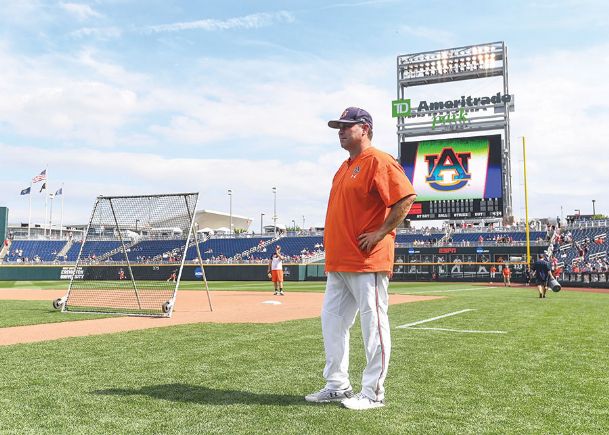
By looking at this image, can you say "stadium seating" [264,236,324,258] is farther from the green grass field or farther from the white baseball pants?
the white baseball pants

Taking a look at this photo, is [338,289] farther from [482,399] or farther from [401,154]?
[401,154]

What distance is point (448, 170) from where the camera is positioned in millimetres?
38844

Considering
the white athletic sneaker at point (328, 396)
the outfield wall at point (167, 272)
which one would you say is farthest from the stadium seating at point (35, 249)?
the white athletic sneaker at point (328, 396)

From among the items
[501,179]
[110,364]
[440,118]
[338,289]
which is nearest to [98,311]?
[110,364]

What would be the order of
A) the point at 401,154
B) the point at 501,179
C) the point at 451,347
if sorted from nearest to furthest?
the point at 451,347 → the point at 501,179 → the point at 401,154

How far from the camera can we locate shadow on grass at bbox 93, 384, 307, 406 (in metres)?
3.76

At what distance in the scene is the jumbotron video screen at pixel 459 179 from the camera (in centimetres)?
3775

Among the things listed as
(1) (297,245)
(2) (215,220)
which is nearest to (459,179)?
(1) (297,245)

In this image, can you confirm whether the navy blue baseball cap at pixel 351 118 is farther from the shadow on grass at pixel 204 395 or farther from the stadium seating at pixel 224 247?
the stadium seating at pixel 224 247

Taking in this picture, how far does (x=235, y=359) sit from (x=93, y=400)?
1836mm

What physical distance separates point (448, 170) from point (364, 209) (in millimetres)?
36536

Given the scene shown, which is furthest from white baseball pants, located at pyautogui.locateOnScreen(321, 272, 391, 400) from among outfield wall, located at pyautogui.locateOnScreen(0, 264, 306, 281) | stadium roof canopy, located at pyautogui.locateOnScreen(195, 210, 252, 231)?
stadium roof canopy, located at pyautogui.locateOnScreen(195, 210, 252, 231)

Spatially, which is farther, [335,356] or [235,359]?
[235,359]

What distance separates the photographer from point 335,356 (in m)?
3.96
